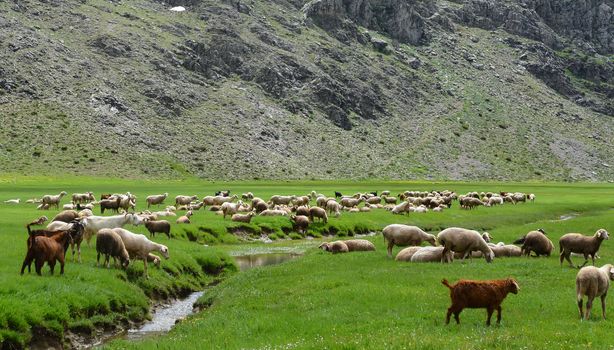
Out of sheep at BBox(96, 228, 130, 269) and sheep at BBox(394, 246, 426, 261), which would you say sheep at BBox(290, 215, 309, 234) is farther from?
sheep at BBox(96, 228, 130, 269)

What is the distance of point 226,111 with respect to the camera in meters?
152

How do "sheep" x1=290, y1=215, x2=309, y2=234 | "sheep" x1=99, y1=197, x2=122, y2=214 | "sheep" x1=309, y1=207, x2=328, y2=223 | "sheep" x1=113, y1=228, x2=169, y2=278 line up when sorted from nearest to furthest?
"sheep" x1=113, y1=228, x2=169, y2=278 < "sheep" x1=99, y1=197, x2=122, y2=214 < "sheep" x1=290, y1=215, x2=309, y2=234 < "sheep" x1=309, y1=207, x2=328, y2=223

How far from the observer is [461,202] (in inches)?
2744

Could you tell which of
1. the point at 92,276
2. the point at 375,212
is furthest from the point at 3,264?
the point at 375,212

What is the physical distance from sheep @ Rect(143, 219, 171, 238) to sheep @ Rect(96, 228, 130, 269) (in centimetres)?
1145

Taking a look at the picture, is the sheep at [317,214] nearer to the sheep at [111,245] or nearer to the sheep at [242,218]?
the sheep at [242,218]

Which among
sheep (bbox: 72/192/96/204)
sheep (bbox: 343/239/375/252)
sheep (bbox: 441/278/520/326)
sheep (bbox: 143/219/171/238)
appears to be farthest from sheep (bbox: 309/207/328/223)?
sheep (bbox: 441/278/520/326)

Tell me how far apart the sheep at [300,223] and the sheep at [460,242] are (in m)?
23.7

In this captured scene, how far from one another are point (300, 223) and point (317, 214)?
8.60 ft

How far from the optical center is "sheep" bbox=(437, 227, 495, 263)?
27109mm

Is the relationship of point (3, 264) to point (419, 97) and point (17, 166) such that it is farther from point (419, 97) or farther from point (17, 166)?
point (419, 97)

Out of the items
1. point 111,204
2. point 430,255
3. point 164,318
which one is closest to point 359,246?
point 430,255

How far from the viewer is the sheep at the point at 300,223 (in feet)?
165

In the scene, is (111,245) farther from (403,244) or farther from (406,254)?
(403,244)
